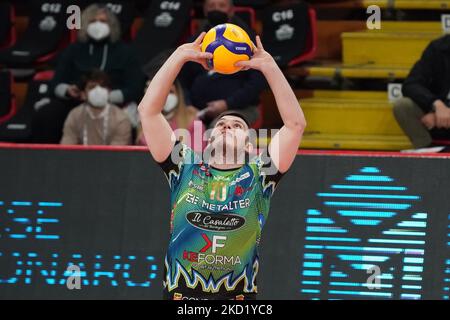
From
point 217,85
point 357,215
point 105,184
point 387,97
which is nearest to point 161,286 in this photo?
point 105,184

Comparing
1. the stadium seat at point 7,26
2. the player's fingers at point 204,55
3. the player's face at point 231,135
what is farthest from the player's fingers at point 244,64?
the stadium seat at point 7,26

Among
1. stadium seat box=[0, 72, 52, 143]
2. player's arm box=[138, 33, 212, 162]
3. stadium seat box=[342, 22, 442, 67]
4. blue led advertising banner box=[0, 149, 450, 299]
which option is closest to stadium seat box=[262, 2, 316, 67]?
stadium seat box=[342, 22, 442, 67]

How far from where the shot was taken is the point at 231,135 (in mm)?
5875

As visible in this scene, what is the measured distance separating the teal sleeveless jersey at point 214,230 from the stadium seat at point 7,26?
6.46 meters

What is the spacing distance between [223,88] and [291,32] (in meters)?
1.46

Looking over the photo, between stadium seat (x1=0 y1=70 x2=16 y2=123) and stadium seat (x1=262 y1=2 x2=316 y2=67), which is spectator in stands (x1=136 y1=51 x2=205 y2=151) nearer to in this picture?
stadium seat (x1=262 y1=2 x2=316 y2=67)

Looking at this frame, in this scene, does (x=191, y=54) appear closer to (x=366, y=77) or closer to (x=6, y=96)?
(x=366, y=77)

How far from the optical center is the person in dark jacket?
30.7ft

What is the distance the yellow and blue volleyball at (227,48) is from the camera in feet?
19.1

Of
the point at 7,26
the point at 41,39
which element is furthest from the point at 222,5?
the point at 7,26

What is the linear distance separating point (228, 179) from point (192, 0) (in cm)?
591

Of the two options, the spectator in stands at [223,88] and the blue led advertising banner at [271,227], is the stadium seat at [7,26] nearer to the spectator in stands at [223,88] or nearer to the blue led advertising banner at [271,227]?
the spectator in stands at [223,88]
